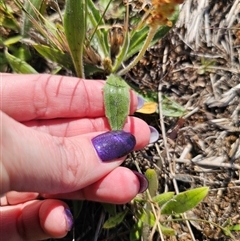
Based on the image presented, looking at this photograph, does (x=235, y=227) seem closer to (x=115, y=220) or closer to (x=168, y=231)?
(x=168, y=231)

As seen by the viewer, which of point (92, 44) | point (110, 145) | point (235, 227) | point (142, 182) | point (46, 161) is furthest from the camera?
point (92, 44)

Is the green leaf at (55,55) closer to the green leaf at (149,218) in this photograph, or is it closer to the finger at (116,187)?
the finger at (116,187)

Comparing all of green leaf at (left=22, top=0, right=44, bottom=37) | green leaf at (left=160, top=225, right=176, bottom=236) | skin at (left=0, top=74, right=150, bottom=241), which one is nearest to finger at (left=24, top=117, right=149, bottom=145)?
skin at (left=0, top=74, right=150, bottom=241)

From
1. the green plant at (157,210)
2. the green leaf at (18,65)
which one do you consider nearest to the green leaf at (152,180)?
the green plant at (157,210)

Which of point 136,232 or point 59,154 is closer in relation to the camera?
point 59,154

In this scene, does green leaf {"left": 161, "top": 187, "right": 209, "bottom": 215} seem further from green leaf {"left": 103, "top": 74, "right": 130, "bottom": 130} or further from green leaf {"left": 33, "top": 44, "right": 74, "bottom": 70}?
green leaf {"left": 33, "top": 44, "right": 74, "bottom": 70}

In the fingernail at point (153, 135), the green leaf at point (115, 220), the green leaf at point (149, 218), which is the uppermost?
the fingernail at point (153, 135)

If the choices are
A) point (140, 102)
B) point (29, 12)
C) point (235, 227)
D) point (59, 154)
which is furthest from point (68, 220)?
point (29, 12)
